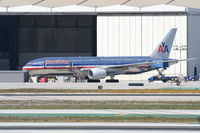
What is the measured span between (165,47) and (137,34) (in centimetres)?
1144

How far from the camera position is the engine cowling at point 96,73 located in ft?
282

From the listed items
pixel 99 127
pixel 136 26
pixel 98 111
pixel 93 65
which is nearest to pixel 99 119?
pixel 99 127

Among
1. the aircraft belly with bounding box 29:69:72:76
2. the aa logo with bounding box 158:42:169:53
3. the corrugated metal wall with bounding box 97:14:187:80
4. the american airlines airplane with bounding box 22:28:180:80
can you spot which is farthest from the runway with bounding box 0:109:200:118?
the corrugated metal wall with bounding box 97:14:187:80

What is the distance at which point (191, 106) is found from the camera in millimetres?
41000

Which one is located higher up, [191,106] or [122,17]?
[122,17]

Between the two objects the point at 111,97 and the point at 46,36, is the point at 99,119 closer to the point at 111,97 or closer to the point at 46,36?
the point at 111,97

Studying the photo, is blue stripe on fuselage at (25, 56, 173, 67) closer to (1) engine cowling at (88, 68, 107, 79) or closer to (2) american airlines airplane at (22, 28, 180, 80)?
(2) american airlines airplane at (22, 28, 180, 80)

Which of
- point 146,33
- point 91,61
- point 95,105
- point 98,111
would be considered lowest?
point 95,105

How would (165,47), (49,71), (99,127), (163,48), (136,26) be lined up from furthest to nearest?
1. (136,26)
2. (165,47)
3. (163,48)
4. (49,71)
5. (99,127)

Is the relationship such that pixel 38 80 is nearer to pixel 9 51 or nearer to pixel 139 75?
pixel 139 75

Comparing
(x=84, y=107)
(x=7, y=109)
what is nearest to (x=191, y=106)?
(x=84, y=107)

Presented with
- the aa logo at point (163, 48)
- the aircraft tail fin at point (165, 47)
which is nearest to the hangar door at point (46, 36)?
the aircraft tail fin at point (165, 47)

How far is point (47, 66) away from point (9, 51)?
117ft

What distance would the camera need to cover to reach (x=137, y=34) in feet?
333
